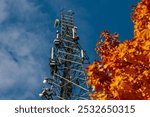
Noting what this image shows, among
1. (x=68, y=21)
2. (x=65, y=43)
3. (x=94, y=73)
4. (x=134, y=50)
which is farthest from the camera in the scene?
(x=68, y=21)

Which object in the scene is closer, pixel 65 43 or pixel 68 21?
pixel 65 43

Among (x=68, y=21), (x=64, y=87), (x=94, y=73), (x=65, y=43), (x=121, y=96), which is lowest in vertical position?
(x=121, y=96)

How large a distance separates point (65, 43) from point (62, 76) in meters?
4.08

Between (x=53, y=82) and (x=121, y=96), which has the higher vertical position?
(x=53, y=82)

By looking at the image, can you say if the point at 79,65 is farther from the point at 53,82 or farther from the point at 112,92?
the point at 112,92

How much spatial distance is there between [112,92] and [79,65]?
2114 cm

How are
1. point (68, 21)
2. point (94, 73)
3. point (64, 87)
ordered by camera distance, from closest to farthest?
point (94, 73) < point (64, 87) < point (68, 21)

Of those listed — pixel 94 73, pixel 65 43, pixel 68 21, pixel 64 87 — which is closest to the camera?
pixel 94 73

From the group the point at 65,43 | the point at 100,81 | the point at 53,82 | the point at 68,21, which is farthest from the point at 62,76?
the point at 100,81

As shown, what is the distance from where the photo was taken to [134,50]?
1181 centimetres

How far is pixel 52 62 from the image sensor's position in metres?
33.4

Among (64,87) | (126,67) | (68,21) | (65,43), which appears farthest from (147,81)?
(68,21)

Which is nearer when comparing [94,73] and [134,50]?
[134,50]

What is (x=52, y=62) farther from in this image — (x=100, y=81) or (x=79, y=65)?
(x=100, y=81)
